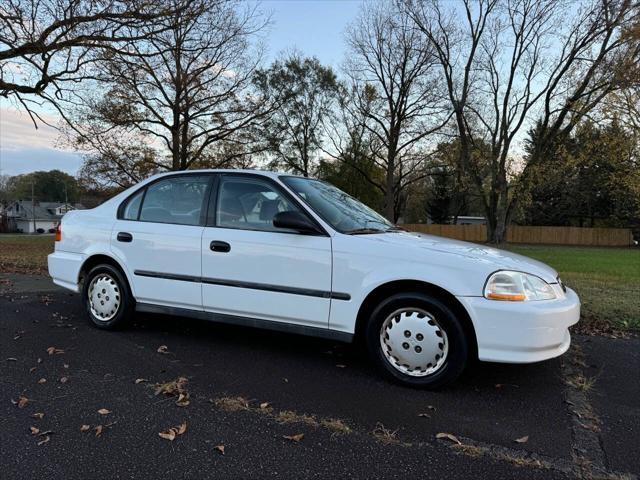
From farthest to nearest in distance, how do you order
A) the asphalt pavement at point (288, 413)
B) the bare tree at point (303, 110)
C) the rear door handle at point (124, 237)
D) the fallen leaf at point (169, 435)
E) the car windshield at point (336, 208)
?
the bare tree at point (303, 110)
the rear door handle at point (124, 237)
the car windshield at point (336, 208)
the fallen leaf at point (169, 435)
the asphalt pavement at point (288, 413)

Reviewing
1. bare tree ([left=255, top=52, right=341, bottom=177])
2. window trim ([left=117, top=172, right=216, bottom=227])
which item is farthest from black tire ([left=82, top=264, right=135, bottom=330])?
bare tree ([left=255, top=52, right=341, bottom=177])

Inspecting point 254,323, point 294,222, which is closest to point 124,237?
point 254,323

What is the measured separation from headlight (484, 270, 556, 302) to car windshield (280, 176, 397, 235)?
114cm

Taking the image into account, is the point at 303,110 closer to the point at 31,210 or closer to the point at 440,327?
the point at 440,327

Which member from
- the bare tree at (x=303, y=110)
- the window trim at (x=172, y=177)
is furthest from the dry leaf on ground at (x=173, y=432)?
the bare tree at (x=303, y=110)

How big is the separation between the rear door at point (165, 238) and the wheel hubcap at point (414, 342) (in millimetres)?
1811

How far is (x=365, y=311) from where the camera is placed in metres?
3.82

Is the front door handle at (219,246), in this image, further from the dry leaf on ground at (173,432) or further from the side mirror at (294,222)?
the dry leaf on ground at (173,432)

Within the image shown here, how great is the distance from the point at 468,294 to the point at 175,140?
876 inches

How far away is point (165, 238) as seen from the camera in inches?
179

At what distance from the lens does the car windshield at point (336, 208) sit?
4.05 m

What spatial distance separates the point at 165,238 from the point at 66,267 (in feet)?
5.04

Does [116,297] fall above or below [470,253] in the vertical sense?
below

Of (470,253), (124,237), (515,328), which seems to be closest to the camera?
(515,328)
